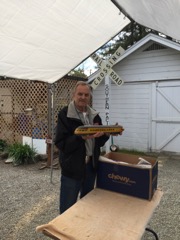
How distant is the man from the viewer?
2.00 metres

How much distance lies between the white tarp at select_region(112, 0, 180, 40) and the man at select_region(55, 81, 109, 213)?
82cm

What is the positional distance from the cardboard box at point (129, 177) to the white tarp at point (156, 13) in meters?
1.21

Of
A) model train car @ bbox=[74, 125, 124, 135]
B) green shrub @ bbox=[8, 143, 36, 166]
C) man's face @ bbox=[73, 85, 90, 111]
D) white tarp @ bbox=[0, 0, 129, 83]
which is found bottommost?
green shrub @ bbox=[8, 143, 36, 166]

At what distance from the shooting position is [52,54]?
9.53 ft

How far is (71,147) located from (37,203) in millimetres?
2334

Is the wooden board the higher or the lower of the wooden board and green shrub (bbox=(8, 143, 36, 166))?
the higher

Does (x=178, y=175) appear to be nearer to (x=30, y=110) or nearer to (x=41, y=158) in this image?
(x=41, y=158)

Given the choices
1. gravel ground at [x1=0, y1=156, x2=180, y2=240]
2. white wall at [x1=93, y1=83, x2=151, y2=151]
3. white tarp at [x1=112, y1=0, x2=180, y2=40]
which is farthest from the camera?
white wall at [x1=93, y1=83, x2=151, y2=151]

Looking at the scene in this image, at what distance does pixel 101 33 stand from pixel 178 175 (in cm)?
385

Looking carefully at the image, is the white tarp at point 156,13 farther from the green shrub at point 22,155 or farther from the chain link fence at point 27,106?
the green shrub at point 22,155

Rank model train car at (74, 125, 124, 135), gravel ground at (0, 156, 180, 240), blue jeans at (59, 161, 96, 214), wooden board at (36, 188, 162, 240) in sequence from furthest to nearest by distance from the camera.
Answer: gravel ground at (0, 156, 180, 240) < blue jeans at (59, 161, 96, 214) < model train car at (74, 125, 124, 135) < wooden board at (36, 188, 162, 240)

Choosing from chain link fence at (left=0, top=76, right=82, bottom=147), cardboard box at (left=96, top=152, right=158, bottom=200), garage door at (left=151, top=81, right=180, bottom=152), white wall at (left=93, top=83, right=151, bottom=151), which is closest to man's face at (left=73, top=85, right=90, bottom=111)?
cardboard box at (left=96, top=152, right=158, bottom=200)

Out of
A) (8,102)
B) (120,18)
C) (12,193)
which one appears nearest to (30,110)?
(8,102)

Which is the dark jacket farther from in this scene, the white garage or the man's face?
the white garage
